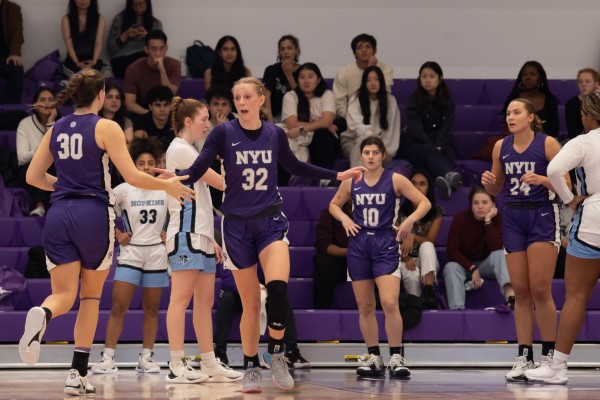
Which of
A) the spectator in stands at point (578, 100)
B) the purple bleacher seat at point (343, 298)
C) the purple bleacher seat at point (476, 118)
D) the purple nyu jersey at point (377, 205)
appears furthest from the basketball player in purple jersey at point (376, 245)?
the purple bleacher seat at point (476, 118)

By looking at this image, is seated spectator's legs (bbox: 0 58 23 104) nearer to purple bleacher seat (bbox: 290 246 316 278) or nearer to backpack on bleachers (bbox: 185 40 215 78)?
backpack on bleachers (bbox: 185 40 215 78)

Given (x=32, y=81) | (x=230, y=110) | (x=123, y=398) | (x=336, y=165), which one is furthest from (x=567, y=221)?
(x=32, y=81)

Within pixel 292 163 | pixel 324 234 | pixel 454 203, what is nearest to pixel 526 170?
pixel 292 163

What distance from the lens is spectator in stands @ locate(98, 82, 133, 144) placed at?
965cm

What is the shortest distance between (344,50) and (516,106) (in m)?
5.47

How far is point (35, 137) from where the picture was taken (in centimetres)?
988

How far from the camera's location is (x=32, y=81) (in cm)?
1168

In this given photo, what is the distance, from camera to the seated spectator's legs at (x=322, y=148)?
1001 cm

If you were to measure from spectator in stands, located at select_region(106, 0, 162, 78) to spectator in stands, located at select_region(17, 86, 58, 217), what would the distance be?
1738 mm

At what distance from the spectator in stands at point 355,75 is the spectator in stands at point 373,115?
493mm

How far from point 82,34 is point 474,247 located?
5227mm

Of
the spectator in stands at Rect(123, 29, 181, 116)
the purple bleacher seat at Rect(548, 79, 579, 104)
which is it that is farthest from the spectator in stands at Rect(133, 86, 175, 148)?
the purple bleacher seat at Rect(548, 79, 579, 104)

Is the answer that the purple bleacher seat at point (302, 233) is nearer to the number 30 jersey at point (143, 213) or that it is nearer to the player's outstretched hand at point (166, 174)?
the number 30 jersey at point (143, 213)

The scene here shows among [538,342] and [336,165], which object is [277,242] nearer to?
[538,342]
